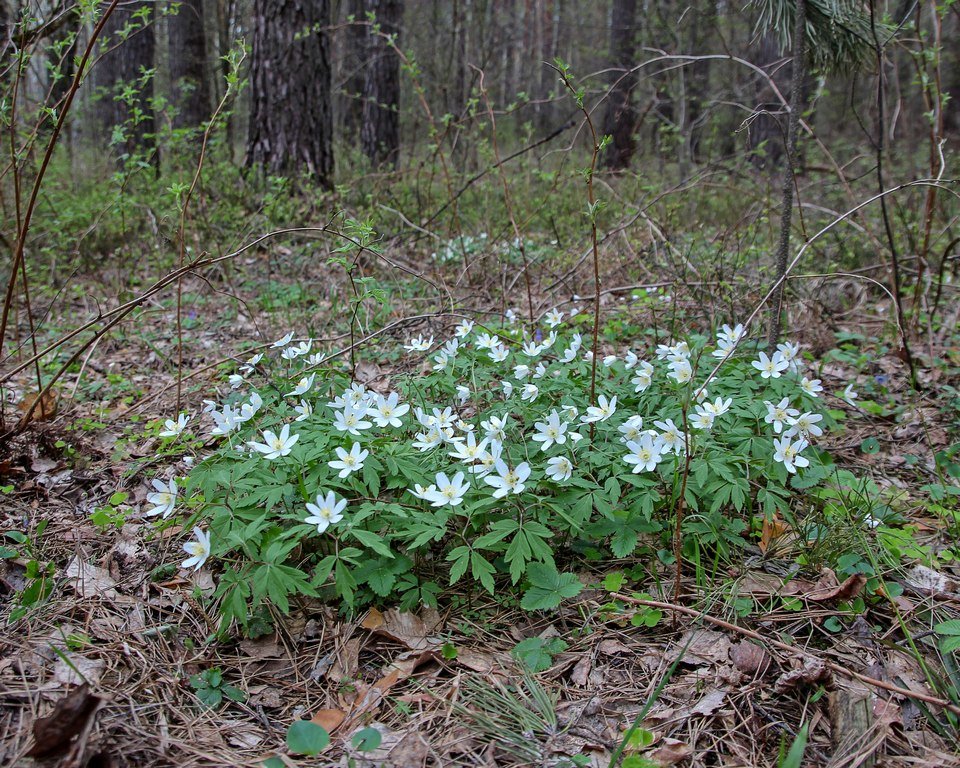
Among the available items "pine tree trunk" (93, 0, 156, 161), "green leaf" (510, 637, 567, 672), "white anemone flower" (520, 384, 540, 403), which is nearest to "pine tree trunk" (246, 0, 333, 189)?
"pine tree trunk" (93, 0, 156, 161)

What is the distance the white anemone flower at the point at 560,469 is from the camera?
2.10 m

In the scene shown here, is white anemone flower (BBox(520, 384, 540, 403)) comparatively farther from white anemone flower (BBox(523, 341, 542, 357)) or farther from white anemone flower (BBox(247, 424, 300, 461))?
white anemone flower (BBox(247, 424, 300, 461))

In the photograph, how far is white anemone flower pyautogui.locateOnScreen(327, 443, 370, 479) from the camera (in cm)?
202

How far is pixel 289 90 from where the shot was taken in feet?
20.7

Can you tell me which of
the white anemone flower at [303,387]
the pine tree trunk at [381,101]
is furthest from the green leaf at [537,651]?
the pine tree trunk at [381,101]

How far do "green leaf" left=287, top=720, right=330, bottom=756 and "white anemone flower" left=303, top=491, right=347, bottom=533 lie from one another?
0.50 meters

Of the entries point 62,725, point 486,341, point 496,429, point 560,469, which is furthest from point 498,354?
point 62,725

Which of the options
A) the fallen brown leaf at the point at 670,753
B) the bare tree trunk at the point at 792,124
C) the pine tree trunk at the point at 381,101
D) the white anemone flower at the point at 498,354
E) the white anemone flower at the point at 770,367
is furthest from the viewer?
the pine tree trunk at the point at 381,101

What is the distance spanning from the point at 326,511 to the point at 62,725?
0.77 metres

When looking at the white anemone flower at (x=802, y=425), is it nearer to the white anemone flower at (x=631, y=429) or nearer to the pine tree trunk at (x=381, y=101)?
the white anemone flower at (x=631, y=429)

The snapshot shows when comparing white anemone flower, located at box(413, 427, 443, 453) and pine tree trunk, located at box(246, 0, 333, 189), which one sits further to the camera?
pine tree trunk, located at box(246, 0, 333, 189)

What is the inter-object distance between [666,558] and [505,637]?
0.64 meters

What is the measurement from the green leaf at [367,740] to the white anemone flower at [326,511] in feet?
1.76

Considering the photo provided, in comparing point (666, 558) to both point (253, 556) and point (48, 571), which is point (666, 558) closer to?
point (253, 556)
